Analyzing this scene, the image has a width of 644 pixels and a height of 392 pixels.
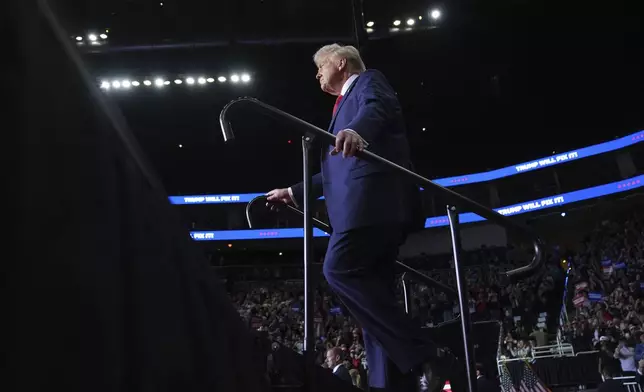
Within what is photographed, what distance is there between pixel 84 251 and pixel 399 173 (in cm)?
160

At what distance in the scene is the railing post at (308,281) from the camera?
4.98 ft

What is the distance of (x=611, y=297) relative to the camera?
11.5 meters

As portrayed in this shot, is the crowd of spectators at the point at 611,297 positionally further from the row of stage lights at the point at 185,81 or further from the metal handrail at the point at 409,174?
the row of stage lights at the point at 185,81

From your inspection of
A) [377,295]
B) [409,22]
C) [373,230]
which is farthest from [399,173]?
[409,22]

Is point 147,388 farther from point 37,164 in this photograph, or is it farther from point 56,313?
point 37,164

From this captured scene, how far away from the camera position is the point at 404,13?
12.3m

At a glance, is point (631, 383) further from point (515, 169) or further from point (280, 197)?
point (515, 169)

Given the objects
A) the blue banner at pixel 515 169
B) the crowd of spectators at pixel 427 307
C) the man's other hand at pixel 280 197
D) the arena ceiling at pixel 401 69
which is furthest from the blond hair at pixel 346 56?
the blue banner at pixel 515 169

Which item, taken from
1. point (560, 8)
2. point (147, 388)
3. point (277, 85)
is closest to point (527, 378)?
point (147, 388)

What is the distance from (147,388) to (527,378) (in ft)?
25.3

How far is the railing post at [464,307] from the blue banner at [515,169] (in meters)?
16.0

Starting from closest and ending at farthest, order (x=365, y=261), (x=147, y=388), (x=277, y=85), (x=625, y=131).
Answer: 1. (x=147, y=388)
2. (x=365, y=261)
3. (x=277, y=85)
4. (x=625, y=131)

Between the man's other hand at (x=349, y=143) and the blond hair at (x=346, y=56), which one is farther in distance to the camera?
the blond hair at (x=346, y=56)

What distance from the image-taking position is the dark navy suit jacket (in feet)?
6.68
